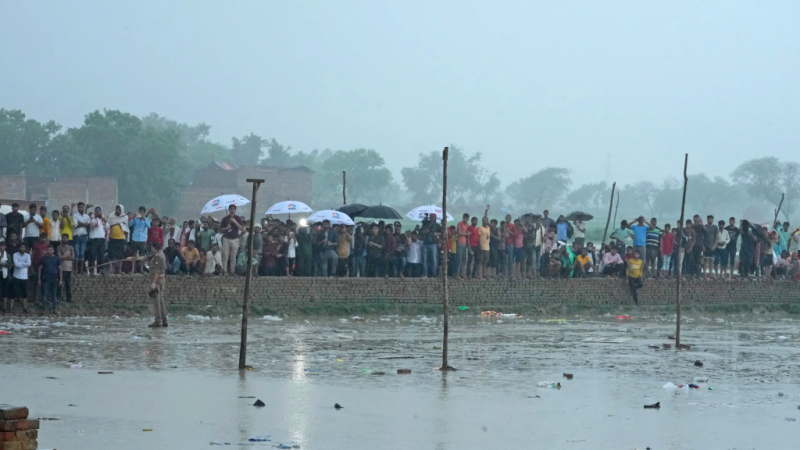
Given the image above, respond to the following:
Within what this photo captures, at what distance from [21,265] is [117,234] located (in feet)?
8.95

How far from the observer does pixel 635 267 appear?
27.2m

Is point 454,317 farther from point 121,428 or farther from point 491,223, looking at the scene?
point 121,428

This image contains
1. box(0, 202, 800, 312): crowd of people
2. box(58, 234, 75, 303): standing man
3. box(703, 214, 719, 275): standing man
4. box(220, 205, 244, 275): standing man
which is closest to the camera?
box(58, 234, 75, 303): standing man

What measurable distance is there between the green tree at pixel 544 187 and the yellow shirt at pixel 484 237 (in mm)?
136800

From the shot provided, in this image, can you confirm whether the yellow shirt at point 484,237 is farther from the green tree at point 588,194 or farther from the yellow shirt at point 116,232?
the green tree at point 588,194

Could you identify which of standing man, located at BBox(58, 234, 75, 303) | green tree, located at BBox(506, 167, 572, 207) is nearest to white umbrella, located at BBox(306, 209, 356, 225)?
standing man, located at BBox(58, 234, 75, 303)

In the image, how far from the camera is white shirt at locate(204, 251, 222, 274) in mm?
23219

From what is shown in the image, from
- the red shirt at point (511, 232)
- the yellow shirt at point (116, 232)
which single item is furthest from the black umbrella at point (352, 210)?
the yellow shirt at point (116, 232)

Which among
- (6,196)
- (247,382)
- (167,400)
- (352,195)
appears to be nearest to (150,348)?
(247,382)

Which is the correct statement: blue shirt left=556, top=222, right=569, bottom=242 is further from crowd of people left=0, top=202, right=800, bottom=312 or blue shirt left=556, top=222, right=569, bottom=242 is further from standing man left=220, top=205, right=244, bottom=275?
standing man left=220, top=205, right=244, bottom=275

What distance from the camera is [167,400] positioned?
459 inches

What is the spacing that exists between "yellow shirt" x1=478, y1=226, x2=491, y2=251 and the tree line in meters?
51.7

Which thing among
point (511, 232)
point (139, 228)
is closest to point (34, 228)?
point (139, 228)

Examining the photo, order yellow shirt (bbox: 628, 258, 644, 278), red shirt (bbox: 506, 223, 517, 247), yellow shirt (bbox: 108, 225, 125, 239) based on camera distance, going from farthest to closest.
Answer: yellow shirt (bbox: 628, 258, 644, 278) → red shirt (bbox: 506, 223, 517, 247) → yellow shirt (bbox: 108, 225, 125, 239)
